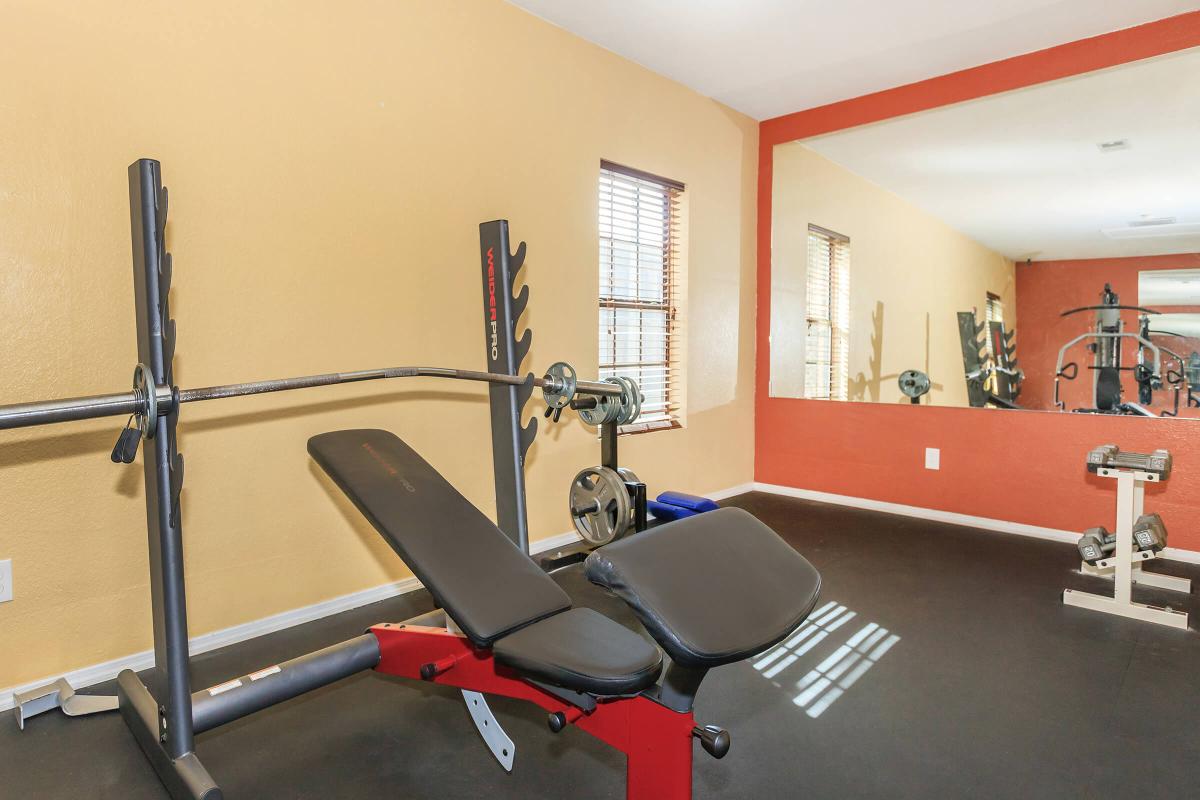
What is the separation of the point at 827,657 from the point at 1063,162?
272 centimetres

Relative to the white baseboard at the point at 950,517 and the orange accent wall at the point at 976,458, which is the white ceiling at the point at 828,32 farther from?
the white baseboard at the point at 950,517

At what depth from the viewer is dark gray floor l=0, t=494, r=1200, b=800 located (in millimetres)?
1547

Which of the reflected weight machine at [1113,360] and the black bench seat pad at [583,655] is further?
the reflected weight machine at [1113,360]

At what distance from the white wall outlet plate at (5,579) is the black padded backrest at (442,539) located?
0.85m

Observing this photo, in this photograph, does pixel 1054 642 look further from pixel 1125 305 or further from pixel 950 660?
pixel 1125 305

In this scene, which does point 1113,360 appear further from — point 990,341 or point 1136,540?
point 1136,540

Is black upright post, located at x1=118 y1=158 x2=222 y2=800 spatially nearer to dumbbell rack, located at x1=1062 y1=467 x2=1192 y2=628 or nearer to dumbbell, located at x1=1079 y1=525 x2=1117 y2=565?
dumbbell rack, located at x1=1062 y1=467 x2=1192 y2=628

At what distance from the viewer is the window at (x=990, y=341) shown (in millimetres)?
3494

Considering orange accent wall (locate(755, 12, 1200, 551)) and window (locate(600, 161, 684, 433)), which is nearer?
orange accent wall (locate(755, 12, 1200, 551))

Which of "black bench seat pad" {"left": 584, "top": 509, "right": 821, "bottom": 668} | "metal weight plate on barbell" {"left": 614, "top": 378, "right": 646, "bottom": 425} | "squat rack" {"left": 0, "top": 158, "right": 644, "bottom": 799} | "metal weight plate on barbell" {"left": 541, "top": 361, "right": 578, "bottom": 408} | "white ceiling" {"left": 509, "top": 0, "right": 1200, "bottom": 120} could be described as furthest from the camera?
"white ceiling" {"left": 509, "top": 0, "right": 1200, "bottom": 120}

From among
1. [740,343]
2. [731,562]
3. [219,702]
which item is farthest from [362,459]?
[740,343]

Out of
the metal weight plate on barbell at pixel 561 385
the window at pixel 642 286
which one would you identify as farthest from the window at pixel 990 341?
the metal weight plate on barbell at pixel 561 385

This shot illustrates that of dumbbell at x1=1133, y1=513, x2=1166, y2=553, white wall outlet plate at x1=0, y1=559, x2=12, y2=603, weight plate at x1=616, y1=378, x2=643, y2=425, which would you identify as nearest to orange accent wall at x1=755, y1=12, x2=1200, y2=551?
dumbbell at x1=1133, y1=513, x2=1166, y2=553

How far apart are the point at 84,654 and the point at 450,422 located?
1386 millimetres
